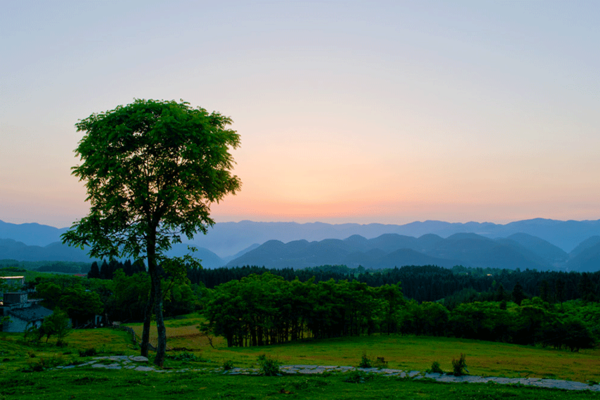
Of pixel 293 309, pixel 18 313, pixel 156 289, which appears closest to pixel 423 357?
pixel 156 289

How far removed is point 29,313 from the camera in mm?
70562

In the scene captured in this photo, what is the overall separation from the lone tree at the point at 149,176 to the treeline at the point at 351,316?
39651 millimetres

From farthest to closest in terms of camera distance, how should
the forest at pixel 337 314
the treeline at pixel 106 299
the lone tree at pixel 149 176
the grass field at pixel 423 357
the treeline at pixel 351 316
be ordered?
the treeline at pixel 106 299
the forest at pixel 337 314
the treeline at pixel 351 316
the grass field at pixel 423 357
the lone tree at pixel 149 176

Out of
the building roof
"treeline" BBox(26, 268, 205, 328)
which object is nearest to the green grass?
"treeline" BBox(26, 268, 205, 328)

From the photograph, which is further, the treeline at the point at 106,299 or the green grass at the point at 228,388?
the treeline at the point at 106,299

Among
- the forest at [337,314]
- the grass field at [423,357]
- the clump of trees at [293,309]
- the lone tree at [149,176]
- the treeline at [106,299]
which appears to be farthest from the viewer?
the treeline at [106,299]

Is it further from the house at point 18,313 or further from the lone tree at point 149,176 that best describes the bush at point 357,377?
the house at point 18,313

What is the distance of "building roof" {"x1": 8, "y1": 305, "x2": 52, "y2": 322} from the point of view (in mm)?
67562

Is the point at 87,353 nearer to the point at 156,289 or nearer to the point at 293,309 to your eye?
the point at 156,289

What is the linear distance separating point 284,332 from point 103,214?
5511 cm

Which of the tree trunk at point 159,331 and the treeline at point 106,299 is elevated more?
the tree trunk at point 159,331

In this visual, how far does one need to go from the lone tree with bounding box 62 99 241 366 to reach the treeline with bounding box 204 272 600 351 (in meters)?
39.7

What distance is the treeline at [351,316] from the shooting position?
5903 centimetres

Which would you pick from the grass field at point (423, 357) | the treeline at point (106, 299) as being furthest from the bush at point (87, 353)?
the treeline at point (106, 299)
